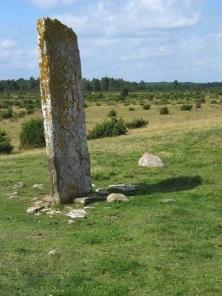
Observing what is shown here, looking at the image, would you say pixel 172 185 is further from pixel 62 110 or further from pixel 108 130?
pixel 108 130

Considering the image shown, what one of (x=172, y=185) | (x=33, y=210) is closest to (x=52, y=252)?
(x=33, y=210)

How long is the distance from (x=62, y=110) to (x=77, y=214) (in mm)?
A: 2867

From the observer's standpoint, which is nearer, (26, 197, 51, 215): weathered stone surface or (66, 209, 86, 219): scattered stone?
(66, 209, 86, 219): scattered stone

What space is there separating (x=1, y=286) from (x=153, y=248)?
297 cm

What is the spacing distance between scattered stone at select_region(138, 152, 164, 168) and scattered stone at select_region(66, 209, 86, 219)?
6648 mm

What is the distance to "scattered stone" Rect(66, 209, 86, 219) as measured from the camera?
13.2 meters

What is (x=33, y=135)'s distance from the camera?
1359 inches

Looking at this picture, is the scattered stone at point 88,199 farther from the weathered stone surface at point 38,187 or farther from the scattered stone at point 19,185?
the scattered stone at point 19,185

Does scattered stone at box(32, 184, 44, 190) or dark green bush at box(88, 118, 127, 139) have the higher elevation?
scattered stone at box(32, 184, 44, 190)

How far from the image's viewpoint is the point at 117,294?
8.30 metres

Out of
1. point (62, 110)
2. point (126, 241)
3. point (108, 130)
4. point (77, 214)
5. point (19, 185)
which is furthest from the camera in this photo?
point (108, 130)

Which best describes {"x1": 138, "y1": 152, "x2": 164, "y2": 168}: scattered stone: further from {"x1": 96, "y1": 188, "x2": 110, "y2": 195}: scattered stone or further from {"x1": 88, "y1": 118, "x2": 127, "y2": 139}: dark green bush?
{"x1": 88, "y1": 118, "x2": 127, "y2": 139}: dark green bush

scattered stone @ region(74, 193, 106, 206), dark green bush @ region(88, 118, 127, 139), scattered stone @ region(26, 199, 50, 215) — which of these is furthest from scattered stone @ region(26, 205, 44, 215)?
dark green bush @ region(88, 118, 127, 139)

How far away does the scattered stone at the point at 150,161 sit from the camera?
20.1 m
